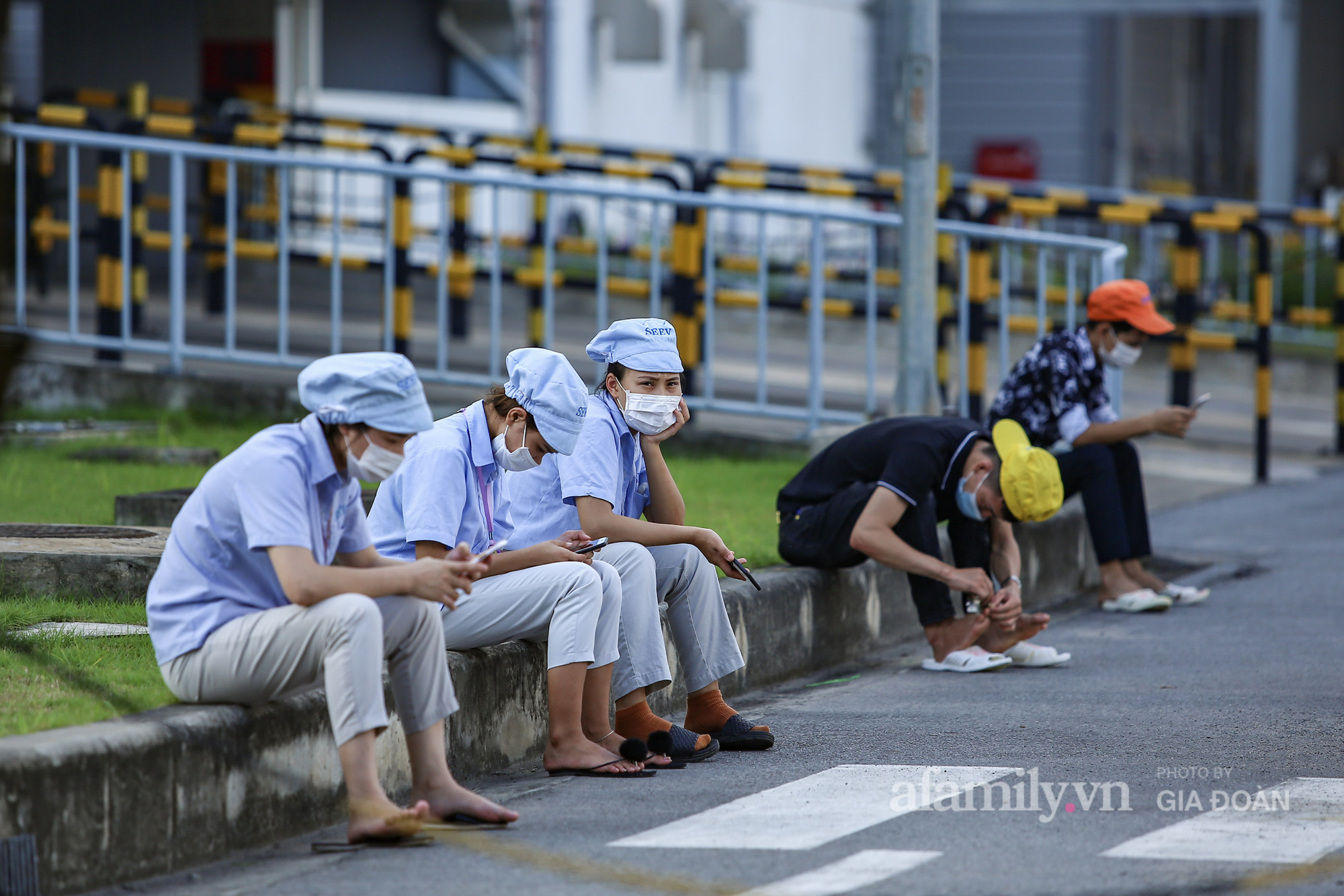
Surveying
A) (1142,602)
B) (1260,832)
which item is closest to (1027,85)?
(1142,602)

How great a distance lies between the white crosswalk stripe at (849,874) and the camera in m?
→ 3.62

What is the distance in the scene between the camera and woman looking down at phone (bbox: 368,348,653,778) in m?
4.68

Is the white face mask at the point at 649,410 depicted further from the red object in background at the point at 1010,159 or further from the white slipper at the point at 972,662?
the red object in background at the point at 1010,159

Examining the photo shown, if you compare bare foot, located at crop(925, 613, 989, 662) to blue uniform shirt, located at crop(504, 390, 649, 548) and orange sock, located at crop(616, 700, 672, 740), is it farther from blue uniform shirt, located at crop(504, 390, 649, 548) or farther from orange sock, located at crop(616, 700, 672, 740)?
orange sock, located at crop(616, 700, 672, 740)

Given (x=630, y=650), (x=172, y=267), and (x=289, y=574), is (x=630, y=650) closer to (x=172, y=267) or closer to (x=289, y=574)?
(x=289, y=574)

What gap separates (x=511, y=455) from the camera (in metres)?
4.77

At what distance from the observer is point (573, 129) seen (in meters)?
18.9

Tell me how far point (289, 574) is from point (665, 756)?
135cm

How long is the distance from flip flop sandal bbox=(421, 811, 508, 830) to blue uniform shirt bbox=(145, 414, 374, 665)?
606mm

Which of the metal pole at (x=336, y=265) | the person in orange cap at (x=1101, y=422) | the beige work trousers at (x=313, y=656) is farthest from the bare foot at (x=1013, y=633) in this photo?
the metal pole at (x=336, y=265)

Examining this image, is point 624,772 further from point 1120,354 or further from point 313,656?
point 1120,354

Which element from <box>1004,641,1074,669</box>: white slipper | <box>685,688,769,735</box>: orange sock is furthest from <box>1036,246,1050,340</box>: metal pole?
<box>685,688,769,735</box>: orange sock

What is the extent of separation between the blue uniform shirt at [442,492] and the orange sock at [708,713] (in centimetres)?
72

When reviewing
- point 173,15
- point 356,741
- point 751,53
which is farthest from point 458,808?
point 751,53
